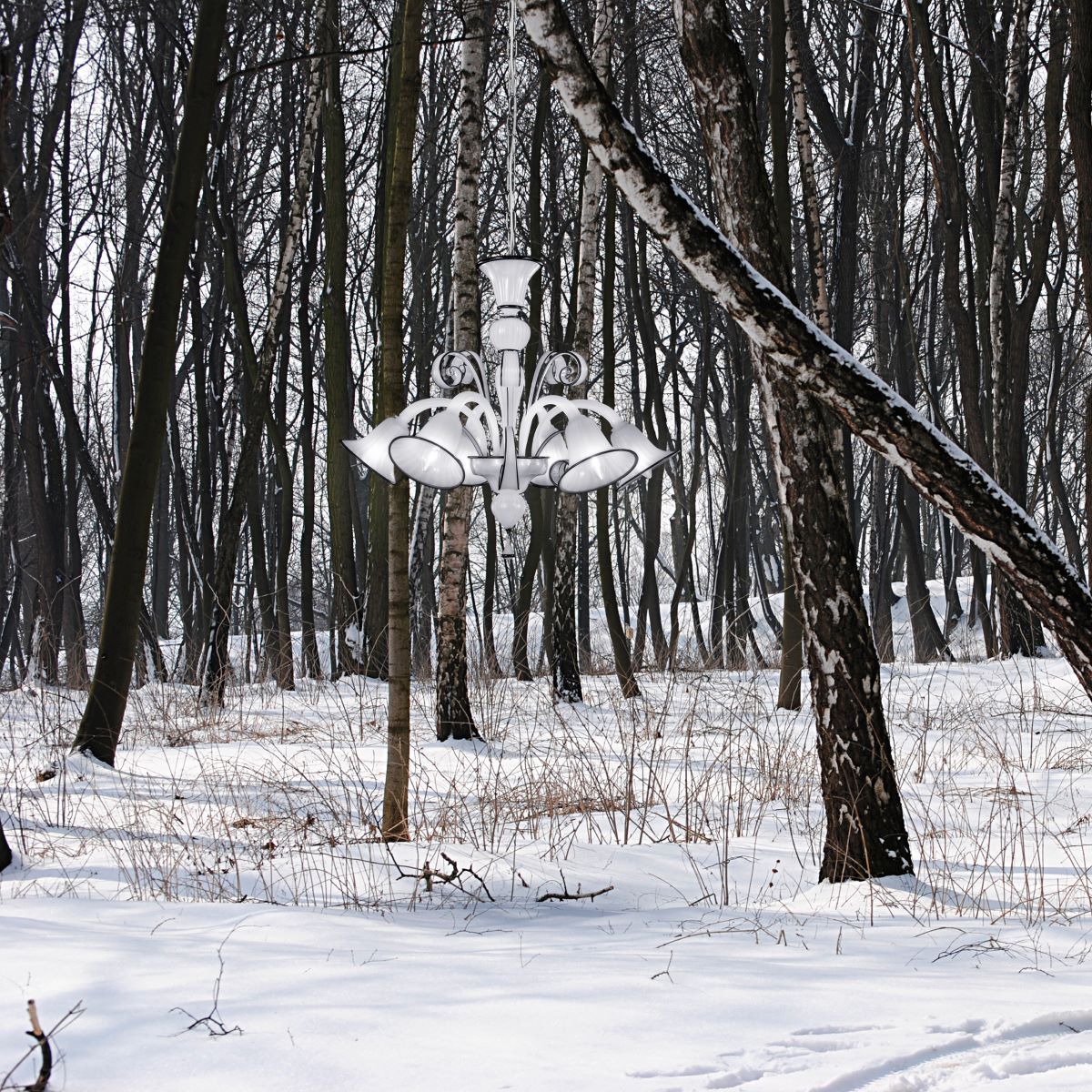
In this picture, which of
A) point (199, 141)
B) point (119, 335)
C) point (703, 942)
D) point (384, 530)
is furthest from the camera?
point (119, 335)

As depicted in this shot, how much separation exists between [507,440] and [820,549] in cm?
106

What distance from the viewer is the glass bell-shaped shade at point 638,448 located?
3.35 meters

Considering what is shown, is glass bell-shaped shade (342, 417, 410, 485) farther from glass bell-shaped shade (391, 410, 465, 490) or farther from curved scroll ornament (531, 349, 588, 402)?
curved scroll ornament (531, 349, 588, 402)

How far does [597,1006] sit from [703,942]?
707mm

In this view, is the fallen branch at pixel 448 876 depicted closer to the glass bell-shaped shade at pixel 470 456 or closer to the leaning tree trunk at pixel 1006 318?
the glass bell-shaped shade at pixel 470 456

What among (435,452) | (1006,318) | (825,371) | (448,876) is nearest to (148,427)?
(435,452)

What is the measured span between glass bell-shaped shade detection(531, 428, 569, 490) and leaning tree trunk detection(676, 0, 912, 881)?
668mm

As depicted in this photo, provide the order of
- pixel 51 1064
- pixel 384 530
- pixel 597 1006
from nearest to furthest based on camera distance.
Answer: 1. pixel 51 1064
2. pixel 597 1006
3. pixel 384 530

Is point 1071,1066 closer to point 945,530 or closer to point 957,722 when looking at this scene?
point 957,722

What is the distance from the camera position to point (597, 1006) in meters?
1.83

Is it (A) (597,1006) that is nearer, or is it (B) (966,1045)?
(B) (966,1045)

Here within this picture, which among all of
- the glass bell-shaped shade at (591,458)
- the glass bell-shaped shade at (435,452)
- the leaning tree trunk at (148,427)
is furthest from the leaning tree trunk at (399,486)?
the leaning tree trunk at (148,427)

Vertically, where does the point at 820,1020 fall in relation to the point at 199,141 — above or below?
below

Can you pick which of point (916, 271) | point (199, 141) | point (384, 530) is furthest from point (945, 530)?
point (199, 141)
